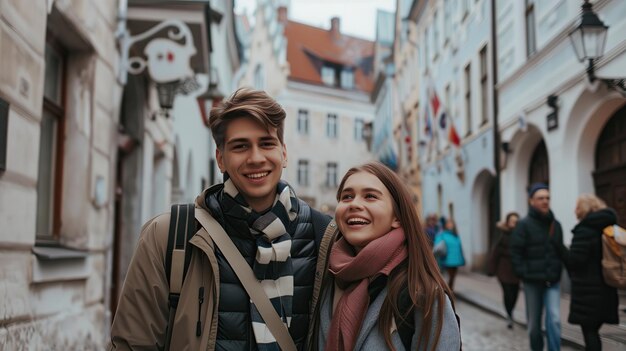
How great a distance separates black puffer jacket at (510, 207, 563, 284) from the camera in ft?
19.3

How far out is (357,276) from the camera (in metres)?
2.17

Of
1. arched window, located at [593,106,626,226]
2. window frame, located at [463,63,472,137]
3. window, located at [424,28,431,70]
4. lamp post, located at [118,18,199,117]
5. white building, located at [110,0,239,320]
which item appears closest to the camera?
lamp post, located at [118,18,199,117]

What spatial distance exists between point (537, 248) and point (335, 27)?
40.5 metres

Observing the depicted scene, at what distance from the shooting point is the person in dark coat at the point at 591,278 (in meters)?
5.23

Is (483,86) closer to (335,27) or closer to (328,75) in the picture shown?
(328,75)

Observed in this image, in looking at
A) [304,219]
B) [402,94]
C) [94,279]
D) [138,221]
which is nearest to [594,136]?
[138,221]

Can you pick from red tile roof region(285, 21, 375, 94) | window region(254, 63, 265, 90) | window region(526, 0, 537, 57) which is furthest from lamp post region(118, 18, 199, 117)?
red tile roof region(285, 21, 375, 94)

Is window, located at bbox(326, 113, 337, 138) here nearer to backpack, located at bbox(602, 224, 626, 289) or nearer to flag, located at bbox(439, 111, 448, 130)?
flag, located at bbox(439, 111, 448, 130)

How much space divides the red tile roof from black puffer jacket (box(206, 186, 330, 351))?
35.1m

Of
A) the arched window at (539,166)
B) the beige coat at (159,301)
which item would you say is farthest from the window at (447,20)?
the beige coat at (159,301)

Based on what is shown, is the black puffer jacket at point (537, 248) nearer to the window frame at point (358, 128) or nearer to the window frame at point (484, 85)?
the window frame at point (484, 85)

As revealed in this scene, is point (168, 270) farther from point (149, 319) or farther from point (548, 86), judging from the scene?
point (548, 86)

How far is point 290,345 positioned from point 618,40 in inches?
251

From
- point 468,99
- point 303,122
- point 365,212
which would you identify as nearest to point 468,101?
point 468,99
